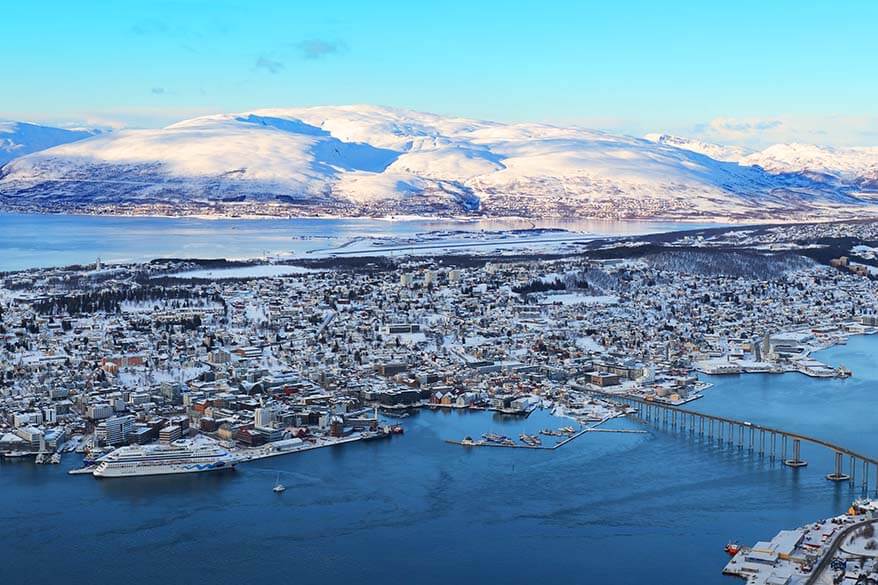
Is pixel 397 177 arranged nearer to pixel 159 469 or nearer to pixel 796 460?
pixel 796 460

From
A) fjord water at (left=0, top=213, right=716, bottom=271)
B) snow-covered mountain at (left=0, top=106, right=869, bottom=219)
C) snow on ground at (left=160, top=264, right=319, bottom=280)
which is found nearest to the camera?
snow on ground at (left=160, top=264, right=319, bottom=280)

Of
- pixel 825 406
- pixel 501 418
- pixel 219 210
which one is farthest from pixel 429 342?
pixel 219 210

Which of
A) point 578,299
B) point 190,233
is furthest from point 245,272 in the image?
point 190,233

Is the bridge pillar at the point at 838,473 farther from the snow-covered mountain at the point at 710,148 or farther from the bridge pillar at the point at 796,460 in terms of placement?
the snow-covered mountain at the point at 710,148

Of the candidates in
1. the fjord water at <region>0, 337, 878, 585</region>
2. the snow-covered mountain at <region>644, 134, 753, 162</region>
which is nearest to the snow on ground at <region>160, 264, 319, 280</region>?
the fjord water at <region>0, 337, 878, 585</region>

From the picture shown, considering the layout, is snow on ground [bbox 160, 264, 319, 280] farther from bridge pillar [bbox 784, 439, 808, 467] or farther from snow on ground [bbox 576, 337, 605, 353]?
bridge pillar [bbox 784, 439, 808, 467]

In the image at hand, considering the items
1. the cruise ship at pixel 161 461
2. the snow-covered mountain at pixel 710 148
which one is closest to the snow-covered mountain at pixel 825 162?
the snow-covered mountain at pixel 710 148

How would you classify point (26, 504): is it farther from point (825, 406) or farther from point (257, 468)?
point (825, 406)

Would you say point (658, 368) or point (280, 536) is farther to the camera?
point (658, 368)
